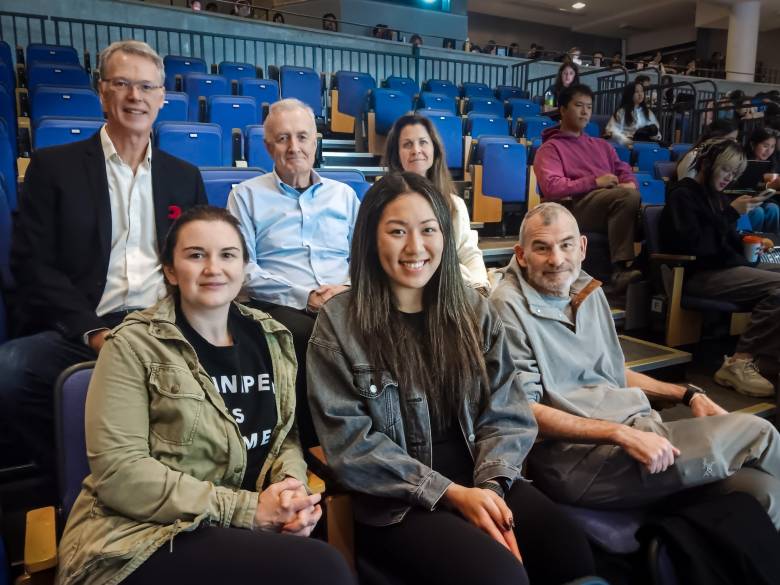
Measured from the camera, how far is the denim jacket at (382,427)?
1129mm

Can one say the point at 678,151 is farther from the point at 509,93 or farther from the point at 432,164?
the point at 432,164

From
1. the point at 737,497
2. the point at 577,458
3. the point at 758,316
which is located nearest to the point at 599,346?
the point at 577,458

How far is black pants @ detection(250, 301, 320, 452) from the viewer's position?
55.0 inches

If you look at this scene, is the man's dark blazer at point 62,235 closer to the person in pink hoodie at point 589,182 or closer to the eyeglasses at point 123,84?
the eyeglasses at point 123,84

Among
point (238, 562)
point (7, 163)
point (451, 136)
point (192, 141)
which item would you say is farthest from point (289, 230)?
point (451, 136)

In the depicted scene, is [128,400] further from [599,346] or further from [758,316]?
[758,316]

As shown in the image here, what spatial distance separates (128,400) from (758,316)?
276 centimetres

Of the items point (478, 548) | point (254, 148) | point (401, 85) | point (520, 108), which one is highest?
point (401, 85)

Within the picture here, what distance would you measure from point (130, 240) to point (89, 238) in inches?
4.0

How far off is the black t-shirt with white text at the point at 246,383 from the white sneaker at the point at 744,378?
2.33 meters

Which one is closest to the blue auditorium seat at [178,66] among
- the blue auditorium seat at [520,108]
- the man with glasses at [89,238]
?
the blue auditorium seat at [520,108]

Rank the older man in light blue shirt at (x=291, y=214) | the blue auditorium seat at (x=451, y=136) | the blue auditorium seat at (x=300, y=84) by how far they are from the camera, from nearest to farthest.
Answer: the older man in light blue shirt at (x=291, y=214), the blue auditorium seat at (x=451, y=136), the blue auditorium seat at (x=300, y=84)

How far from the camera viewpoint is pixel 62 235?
62.9 inches

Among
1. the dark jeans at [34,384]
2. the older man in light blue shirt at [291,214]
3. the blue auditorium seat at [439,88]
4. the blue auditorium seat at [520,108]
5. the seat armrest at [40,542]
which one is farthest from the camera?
the blue auditorium seat at [439,88]
